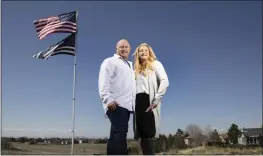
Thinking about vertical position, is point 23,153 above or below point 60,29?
below

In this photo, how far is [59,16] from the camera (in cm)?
712

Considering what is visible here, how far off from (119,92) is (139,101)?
1.22 feet

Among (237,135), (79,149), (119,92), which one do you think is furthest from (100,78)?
(237,135)

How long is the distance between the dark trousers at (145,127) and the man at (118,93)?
14 centimetres

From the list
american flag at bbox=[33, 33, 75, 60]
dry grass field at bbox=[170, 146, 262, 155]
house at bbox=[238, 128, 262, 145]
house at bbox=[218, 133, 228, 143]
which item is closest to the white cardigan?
american flag at bbox=[33, 33, 75, 60]

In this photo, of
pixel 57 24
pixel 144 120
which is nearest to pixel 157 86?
pixel 144 120

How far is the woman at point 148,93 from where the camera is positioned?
444 centimetres

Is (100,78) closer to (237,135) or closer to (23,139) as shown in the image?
(23,139)

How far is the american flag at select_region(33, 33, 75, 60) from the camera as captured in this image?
696 cm

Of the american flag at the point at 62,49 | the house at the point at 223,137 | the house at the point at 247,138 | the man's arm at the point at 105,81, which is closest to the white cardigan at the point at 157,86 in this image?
the man's arm at the point at 105,81

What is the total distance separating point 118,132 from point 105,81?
647 millimetres

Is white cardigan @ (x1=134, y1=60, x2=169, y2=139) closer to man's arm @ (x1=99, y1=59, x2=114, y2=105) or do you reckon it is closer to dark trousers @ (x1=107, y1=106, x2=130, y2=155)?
dark trousers @ (x1=107, y1=106, x2=130, y2=155)

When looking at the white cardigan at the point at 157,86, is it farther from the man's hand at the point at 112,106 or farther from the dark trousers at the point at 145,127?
the man's hand at the point at 112,106

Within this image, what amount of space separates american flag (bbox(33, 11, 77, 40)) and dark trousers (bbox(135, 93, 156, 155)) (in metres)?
3.12
